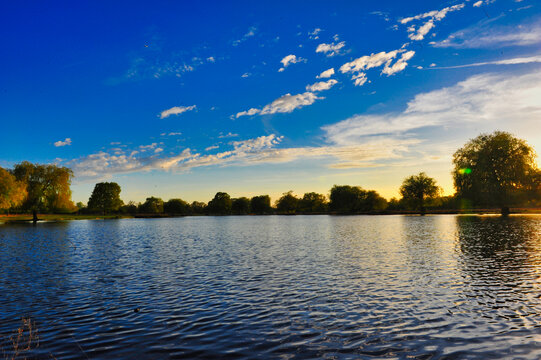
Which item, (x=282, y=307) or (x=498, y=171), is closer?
(x=282, y=307)

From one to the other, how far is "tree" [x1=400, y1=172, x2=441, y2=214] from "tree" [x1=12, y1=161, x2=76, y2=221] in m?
158

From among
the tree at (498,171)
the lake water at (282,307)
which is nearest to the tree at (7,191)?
the lake water at (282,307)

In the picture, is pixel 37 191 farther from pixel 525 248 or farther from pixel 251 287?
pixel 525 248

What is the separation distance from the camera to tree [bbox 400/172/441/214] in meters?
172

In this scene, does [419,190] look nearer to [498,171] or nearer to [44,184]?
[498,171]

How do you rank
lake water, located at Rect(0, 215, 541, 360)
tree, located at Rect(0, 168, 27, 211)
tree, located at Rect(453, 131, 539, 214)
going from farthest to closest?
tree, located at Rect(453, 131, 539, 214) → tree, located at Rect(0, 168, 27, 211) → lake water, located at Rect(0, 215, 541, 360)

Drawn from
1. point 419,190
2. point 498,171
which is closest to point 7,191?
point 498,171

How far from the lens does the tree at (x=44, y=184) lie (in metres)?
119

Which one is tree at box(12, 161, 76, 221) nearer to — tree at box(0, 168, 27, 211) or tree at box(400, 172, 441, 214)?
tree at box(0, 168, 27, 211)

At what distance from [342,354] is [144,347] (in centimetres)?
748

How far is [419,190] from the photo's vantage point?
6890 inches

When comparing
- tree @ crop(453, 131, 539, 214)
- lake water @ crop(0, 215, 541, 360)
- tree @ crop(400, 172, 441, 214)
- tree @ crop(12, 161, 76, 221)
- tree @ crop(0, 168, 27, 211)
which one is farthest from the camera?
tree @ crop(400, 172, 441, 214)

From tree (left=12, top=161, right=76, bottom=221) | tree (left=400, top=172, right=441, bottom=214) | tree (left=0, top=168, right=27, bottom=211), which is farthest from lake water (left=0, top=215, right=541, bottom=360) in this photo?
tree (left=400, top=172, right=441, bottom=214)

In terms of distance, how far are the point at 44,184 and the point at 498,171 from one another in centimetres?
15763
